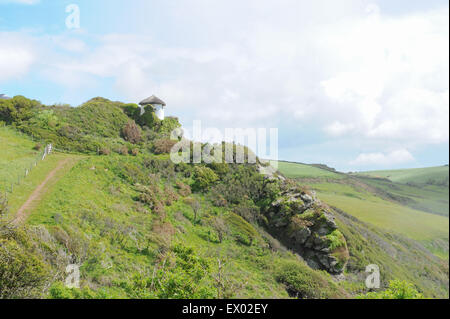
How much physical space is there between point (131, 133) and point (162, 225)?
1778 centimetres

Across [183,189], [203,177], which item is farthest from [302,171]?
[183,189]

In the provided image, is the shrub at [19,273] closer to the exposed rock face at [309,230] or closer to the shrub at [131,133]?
the exposed rock face at [309,230]

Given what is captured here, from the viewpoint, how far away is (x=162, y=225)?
56.8 feet

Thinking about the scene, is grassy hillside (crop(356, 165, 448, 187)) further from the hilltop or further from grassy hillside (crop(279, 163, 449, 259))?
the hilltop

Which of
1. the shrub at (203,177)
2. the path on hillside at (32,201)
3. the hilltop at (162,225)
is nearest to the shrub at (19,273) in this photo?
the hilltop at (162,225)

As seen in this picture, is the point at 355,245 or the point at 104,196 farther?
the point at 355,245

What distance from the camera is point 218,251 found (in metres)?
17.8

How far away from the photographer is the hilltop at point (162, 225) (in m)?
10.1

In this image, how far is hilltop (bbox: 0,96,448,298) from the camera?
1013 cm

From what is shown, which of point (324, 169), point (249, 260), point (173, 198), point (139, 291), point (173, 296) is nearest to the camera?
→ point (173, 296)

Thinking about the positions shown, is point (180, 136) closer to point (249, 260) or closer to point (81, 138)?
point (81, 138)
